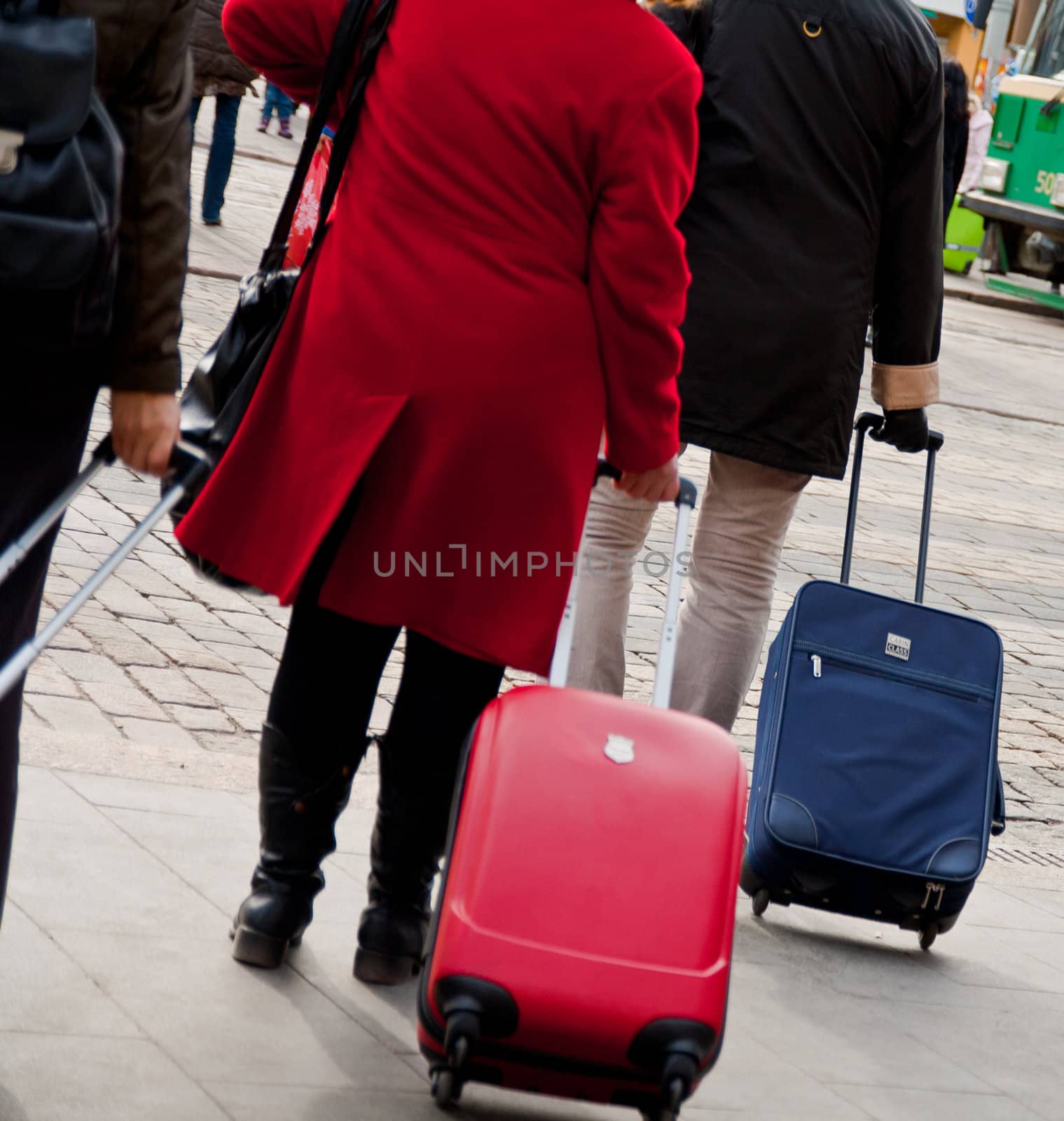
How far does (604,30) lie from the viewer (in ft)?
8.69

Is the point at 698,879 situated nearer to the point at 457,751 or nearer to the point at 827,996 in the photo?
the point at 457,751

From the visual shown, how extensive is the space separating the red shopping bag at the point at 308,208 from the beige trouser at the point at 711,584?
2.70 ft

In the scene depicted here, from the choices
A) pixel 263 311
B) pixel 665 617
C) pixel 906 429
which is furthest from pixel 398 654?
pixel 665 617

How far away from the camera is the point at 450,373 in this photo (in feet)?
8.94

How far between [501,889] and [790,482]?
1793mm

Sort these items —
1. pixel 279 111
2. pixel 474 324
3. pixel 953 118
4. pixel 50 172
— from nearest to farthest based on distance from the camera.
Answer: pixel 50 172
pixel 474 324
pixel 953 118
pixel 279 111

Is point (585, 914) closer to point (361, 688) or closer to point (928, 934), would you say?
point (361, 688)

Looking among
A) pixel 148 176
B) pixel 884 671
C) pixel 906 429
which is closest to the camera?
pixel 148 176

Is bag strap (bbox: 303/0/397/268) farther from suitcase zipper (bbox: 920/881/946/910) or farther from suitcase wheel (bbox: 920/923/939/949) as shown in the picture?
suitcase wheel (bbox: 920/923/939/949)

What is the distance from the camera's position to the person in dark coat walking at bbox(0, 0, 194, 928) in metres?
2.18

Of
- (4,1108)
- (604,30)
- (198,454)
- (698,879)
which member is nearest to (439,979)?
(698,879)

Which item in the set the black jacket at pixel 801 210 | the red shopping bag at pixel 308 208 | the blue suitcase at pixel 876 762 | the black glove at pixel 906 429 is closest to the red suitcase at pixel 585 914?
the red shopping bag at pixel 308 208

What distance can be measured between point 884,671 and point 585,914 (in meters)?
1.67

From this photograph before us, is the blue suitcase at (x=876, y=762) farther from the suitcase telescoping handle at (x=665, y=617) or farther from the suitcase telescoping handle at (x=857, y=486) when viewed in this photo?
the suitcase telescoping handle at (x=665, y=617)
